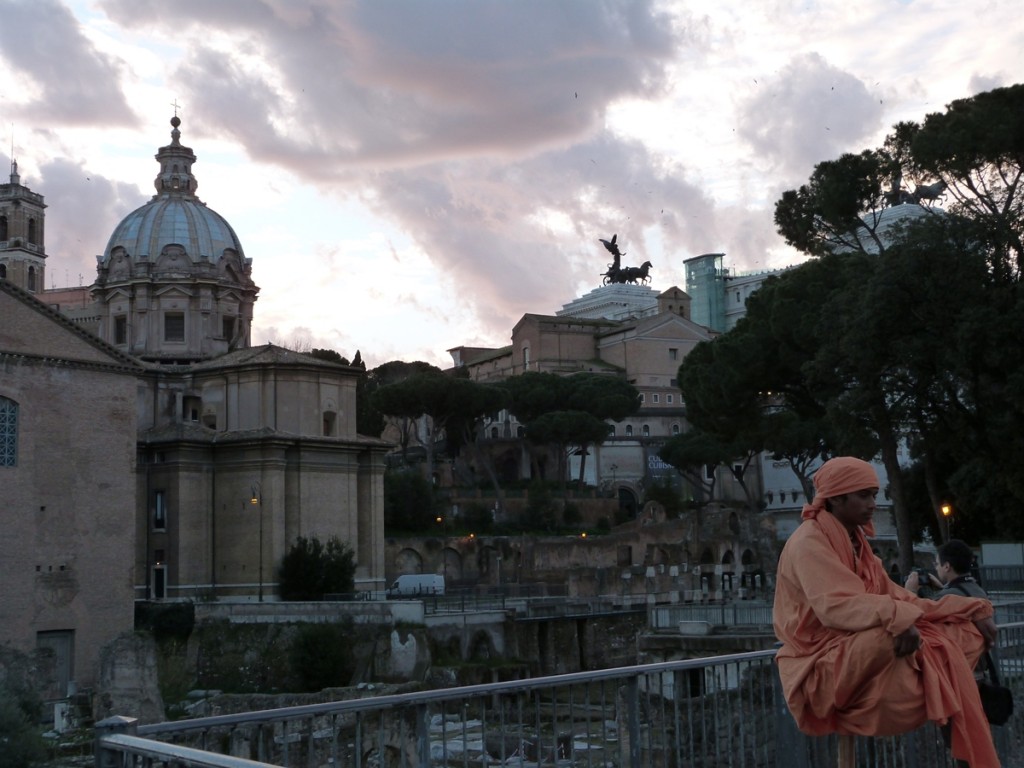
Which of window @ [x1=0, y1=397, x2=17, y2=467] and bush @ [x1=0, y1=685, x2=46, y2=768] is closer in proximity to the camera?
bush @ [x1=0, y1=685, x2=46, y2=768]

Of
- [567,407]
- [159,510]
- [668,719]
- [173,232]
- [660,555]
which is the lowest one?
[668,719]

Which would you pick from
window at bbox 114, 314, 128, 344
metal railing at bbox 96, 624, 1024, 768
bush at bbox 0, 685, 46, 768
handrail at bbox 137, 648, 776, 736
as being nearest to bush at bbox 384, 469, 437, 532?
window at bbox 114, 314, 128, 344

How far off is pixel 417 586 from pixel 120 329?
54.3 ft

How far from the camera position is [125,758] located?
422 cm

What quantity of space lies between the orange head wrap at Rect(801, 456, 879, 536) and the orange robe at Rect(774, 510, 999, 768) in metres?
0.05

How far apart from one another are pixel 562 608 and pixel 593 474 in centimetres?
3214

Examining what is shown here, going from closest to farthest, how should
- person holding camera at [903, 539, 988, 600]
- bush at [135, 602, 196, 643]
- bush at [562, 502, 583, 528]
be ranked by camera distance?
person holding camera at [903, 539, 988, 600] → bush at [135, 602, 196, 643] → bush at [562, 502, 583, 528]

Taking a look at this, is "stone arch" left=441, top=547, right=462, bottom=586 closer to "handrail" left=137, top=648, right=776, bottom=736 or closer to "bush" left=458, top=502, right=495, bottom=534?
"bush" left=458, top=502, right=495, bottom=534

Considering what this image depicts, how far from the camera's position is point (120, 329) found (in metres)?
50.8

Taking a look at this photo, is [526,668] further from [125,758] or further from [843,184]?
[125,758]

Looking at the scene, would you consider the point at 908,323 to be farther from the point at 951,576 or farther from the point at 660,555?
the point at 660,555

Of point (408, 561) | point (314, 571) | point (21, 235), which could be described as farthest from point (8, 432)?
point (21, 235)

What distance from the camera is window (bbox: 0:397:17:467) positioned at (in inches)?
1300

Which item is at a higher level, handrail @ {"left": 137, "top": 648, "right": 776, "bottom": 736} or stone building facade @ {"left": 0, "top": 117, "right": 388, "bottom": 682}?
stone building facade @ {"left": 0, "top": 117, "right": 388, "bottom": 682}
